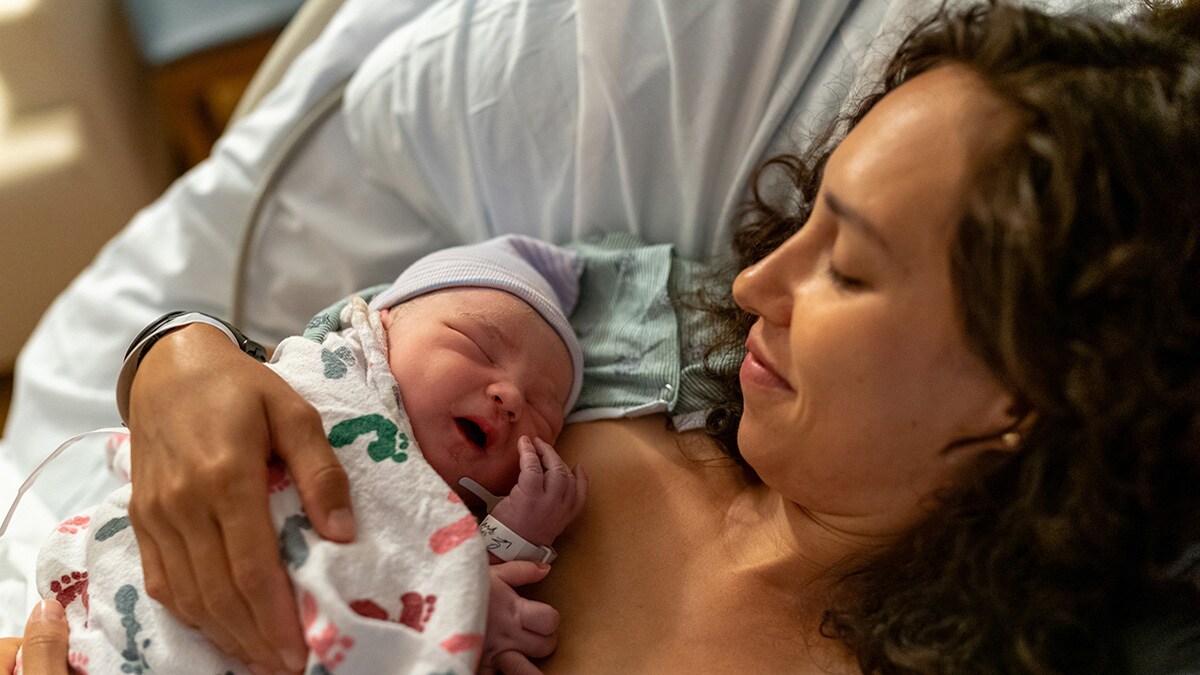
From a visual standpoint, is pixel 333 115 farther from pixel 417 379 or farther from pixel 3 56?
pixel 3 56

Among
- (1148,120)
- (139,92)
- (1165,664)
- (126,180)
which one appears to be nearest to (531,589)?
(1165,664)

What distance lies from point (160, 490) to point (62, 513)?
526mm

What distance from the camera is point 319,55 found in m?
1.54

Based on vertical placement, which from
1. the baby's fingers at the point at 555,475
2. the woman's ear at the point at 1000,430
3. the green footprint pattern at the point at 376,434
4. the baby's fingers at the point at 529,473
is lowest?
the baby's fingers at the point at 555,475

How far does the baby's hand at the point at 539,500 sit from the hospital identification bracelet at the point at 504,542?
12 millimetres

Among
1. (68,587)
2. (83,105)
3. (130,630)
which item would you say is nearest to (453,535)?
(130,630)

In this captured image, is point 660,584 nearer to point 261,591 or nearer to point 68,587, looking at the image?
point 261,591

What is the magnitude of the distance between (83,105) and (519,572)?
5.79 feet

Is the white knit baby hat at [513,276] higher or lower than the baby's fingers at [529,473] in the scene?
higher

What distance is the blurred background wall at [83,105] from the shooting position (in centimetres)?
218

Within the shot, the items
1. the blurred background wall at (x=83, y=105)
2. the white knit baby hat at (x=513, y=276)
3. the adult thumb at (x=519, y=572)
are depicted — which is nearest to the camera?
the adult thumb at (x=519, y=572)

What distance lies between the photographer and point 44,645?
3.25 ft

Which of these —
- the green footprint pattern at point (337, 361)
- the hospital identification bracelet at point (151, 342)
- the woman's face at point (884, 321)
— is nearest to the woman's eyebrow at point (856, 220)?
the woman's face at point (884, 321)

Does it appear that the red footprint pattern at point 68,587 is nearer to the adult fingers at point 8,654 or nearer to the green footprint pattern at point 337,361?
the adult fingers at point 8,654
